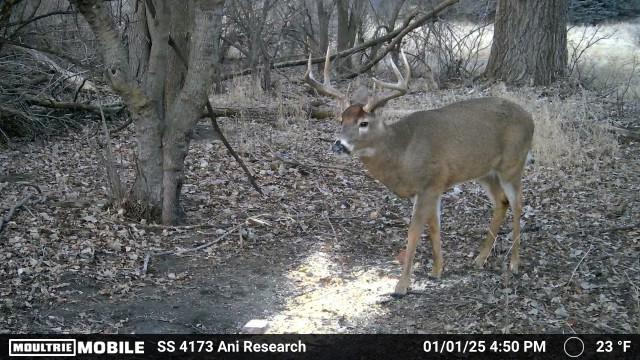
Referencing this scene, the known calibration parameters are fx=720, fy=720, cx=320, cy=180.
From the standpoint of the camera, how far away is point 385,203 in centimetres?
859

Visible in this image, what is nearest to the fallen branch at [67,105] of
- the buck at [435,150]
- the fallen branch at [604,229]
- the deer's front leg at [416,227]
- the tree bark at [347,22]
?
the buck at [435,150]

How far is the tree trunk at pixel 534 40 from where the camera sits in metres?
13.4

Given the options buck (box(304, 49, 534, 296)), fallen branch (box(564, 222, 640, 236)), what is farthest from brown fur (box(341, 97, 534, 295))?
fallen branch (box(564, 222, 640, 236))

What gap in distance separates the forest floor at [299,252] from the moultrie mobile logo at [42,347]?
254 mm

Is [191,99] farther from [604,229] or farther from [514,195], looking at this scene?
[604,229]

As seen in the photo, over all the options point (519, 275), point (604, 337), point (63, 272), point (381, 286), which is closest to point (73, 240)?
point (63, 272)

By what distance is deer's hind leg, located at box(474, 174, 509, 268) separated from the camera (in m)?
6.99

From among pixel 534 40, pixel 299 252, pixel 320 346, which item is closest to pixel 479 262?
pixel 299 252

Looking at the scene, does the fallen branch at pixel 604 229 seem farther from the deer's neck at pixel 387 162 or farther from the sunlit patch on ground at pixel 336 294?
the deer's neck at pixel 387 162

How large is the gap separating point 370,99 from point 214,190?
274 cm

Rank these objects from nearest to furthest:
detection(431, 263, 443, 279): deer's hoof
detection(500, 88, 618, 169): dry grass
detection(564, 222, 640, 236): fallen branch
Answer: detection(431, 263, 443, 279): deer's hoof, detection(564, 222, 640, 236): fallen branch, detection(500, 88, 618, 169): dry grass

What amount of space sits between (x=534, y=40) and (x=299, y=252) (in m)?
8.33

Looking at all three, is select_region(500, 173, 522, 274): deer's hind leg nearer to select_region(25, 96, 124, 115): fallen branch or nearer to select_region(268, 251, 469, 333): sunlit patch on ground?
select_region(268, 251, 469, 333): sunlit patch on ground
